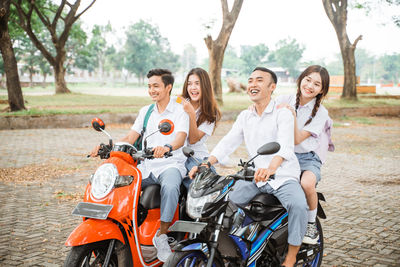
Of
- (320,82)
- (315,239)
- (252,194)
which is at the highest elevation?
(320,82)

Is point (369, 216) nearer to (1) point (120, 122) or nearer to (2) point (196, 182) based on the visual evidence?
(2) point (196, 182)

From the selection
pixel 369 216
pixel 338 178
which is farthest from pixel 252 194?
pixel 338 178

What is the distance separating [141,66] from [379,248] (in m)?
74.0

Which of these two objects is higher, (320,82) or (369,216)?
(320,82)

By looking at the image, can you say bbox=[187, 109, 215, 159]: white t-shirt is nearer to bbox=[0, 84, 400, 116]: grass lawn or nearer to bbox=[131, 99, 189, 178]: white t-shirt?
bbox=[131, 99, 189, 178]: white t-shirt

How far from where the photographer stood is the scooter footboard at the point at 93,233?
2.77m

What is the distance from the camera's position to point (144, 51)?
7525 cm

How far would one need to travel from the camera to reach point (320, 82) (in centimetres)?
374

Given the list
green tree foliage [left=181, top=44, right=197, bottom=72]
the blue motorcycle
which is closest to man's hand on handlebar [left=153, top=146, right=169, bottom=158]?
the blue motorcycle

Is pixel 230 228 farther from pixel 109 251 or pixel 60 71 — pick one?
pixel 60 71

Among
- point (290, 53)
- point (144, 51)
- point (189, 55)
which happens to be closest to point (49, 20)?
point (144, 51)

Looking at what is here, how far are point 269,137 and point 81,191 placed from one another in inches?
168

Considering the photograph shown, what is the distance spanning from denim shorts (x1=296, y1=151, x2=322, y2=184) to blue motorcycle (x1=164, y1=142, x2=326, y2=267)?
0.46 metres

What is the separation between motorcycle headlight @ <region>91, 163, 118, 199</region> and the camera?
2.98 meters
